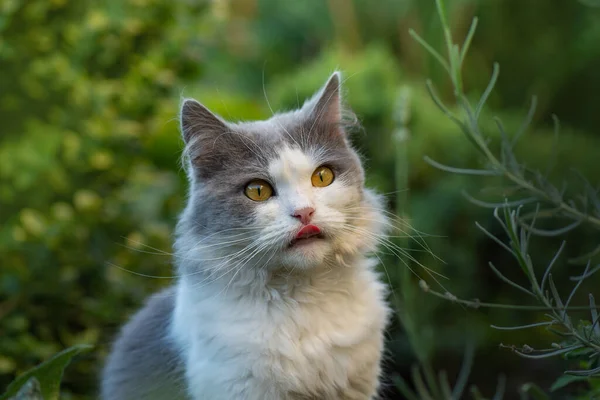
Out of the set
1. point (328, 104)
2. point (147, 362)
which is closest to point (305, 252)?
point (328, 104)

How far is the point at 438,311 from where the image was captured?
10.8ft

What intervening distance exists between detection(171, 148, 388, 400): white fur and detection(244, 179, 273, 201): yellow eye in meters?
0.03

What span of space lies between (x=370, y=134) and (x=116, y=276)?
1.29 m

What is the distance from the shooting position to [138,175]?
304 centimetres

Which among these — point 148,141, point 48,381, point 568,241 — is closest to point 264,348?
point 48,381

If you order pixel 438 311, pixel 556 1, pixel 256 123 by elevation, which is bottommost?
pixel 438 311

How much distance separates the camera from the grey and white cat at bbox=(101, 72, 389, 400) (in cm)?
162

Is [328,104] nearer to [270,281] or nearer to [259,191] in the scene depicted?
[259,191]

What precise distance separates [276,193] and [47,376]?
67 cm

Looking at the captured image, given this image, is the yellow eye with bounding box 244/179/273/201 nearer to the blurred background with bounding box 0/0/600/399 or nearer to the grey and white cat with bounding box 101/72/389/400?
the grey and white cat with bounding box 101/72/389/400

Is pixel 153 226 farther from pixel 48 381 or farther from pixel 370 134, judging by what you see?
pixel 48 381

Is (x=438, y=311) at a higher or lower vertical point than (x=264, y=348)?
lower

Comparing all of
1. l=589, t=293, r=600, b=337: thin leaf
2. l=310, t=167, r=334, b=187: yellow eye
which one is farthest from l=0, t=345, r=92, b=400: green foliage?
l=589, t=293, r=600, b=337: thin leaf

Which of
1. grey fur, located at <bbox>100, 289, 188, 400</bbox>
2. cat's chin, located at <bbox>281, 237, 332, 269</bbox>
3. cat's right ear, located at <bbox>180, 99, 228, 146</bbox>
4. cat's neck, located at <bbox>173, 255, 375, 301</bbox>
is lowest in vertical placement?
grey fur, located at <bbox>100, 289, 188, 400</bbox>
